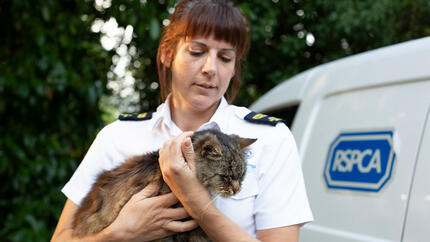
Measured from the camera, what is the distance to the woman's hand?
161 centimetres

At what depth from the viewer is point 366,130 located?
2.38 meters

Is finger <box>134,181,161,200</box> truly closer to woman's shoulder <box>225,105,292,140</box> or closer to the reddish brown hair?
woman's shoulder <box>225,105,292,140</box>

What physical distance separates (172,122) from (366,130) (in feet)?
3.79

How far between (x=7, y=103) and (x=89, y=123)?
0.88m

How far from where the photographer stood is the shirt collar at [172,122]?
208 centimetres

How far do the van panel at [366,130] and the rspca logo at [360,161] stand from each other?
3 cm

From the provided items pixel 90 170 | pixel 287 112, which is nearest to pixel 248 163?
pixel 90 170

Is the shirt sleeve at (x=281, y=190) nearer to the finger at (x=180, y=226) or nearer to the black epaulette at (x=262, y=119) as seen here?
the black epaulette at (x=262, y=119)

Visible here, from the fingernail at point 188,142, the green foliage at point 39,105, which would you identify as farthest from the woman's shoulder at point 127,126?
the green foliage at point 39,105

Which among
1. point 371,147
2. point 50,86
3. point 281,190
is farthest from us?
point 50,86

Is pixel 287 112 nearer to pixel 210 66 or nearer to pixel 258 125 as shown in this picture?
pixel 258 125

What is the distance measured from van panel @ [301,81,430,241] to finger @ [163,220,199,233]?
1.03 m

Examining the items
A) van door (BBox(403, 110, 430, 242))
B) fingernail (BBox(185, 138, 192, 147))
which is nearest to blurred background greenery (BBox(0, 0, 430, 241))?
fingernail (BBox(185, 138, 192, 147))

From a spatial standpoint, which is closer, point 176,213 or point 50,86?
point 176,213
